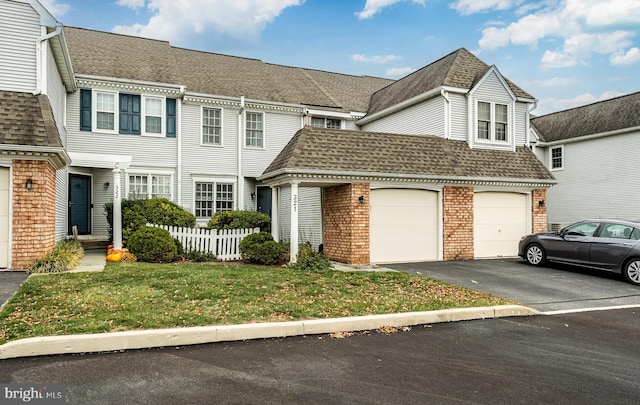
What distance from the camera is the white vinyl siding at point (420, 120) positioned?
16.5 metres

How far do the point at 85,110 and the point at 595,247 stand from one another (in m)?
17.5

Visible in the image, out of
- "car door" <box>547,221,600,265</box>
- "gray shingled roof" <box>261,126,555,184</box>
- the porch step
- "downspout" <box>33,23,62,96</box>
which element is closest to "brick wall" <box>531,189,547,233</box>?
"gray shingled roof" <box>261,126,555,184</box>

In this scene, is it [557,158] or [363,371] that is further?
[557,158]

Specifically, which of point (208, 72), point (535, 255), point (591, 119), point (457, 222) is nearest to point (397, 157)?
point (457, 222)

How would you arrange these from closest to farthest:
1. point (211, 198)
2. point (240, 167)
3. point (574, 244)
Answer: point (574, 244), point (211, 198), point (240, 167)

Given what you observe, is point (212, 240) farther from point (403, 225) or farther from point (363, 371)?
point (363, 371)

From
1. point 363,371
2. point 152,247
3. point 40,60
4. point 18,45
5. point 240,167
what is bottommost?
point 363,371

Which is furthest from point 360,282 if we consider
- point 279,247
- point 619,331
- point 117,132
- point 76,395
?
point 117,132

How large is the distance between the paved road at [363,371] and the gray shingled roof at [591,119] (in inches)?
734

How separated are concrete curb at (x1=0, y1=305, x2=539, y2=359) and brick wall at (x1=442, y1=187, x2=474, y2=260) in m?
7.26

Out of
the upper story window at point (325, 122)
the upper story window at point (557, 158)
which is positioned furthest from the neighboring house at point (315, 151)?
the upper story window at point (557, 158)

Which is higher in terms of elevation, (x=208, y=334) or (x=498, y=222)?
(x=498, y=222)

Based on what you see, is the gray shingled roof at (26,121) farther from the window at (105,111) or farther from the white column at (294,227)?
the white column at (294,227)

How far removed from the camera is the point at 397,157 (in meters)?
14.4
